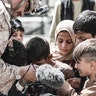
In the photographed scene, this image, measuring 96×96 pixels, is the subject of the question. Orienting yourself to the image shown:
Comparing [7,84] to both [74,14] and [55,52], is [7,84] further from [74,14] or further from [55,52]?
[74,14]

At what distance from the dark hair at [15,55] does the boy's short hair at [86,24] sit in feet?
1.90

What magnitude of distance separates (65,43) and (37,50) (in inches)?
17.4

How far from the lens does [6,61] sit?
353 cm

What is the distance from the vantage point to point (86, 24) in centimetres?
393

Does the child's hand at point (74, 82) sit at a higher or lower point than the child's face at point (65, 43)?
lower

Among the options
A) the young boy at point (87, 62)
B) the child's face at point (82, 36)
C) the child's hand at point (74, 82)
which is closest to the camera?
the young boy at point (87, 62)

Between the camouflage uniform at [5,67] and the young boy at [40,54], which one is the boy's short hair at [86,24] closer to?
the young boy at [40,54]

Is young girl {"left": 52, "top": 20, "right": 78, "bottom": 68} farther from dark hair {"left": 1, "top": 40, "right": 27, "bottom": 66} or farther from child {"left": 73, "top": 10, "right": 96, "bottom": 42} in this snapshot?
dark hair {"left": 1, "top": 40, "right": 27, "bottom": 66}

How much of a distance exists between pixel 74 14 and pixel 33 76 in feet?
5.96

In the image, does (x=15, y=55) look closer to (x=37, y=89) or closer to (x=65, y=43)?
(x=37, y=89)

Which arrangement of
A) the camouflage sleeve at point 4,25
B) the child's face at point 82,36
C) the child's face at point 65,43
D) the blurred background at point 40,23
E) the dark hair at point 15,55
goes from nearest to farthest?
1. the camouflage sleeve at point 4,25
2. the dark hair at point 15,55
3. the child's face at point 82,36
4. the child's face at point 65,43
5. the blurred background at point 40,23

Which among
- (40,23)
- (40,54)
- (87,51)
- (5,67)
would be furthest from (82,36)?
(40,23)

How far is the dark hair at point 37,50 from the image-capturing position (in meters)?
3.76

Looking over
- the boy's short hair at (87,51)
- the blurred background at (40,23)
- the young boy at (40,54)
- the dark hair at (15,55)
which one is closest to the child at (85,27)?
the young boy at (40,54)
